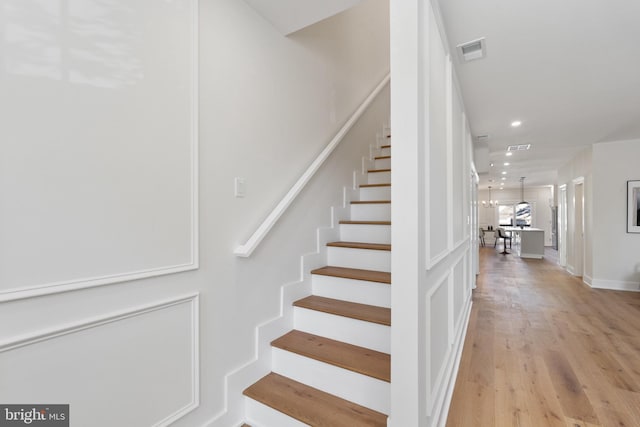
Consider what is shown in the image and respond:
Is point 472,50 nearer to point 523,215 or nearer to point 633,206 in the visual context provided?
point 633,206

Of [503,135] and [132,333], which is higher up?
[503,135]

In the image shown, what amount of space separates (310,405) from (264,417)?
28 centimetres

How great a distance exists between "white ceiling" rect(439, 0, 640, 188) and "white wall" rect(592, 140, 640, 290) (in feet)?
1.86

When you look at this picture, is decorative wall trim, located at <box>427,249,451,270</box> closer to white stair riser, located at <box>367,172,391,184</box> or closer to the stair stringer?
the stair stringer

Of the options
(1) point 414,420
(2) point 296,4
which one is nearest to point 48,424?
(1) point 414,420

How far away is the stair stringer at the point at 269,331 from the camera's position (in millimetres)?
1551

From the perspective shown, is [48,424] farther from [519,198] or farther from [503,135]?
[519,198]

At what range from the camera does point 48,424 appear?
95cm

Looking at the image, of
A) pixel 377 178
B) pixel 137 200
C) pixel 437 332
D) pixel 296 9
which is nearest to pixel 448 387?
pixel 437 332

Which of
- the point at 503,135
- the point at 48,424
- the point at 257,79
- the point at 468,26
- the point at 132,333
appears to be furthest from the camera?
the point at 503,135

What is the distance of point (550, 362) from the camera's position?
2537 mm

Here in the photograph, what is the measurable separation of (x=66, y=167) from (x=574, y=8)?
2.72 meters

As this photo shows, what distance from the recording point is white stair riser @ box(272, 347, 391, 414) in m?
1.47

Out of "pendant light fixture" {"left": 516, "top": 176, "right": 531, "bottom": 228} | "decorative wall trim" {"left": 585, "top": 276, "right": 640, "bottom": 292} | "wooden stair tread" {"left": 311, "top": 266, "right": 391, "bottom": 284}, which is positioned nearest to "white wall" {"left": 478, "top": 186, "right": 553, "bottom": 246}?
"pendant light fixture" {"left": 516, "top": 176, "right": 531, "bottom": 228}
